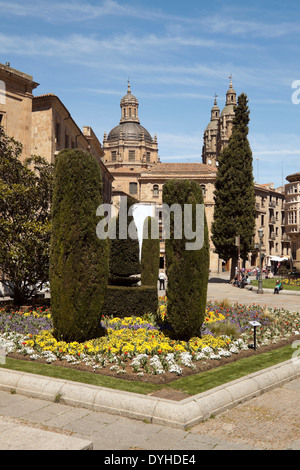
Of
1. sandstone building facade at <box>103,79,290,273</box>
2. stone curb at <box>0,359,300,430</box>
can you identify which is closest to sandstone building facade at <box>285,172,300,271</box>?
sandstone building facade at <box>103,79,290,273</box>

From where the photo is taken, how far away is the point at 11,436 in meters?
5.57

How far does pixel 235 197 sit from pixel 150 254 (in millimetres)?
20344

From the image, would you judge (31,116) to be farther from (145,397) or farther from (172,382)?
(145,397)

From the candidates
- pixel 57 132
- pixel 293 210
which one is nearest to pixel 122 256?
pixel 57 132

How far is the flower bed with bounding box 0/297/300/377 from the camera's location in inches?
378

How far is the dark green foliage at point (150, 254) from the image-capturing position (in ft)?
75.6

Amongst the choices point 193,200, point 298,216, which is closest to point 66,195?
point 193,200

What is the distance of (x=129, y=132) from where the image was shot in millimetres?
107812

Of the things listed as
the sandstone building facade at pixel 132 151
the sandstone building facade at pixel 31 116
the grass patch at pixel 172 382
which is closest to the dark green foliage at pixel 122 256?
the grass patch at pixel 172 382

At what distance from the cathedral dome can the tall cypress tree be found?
66021mm

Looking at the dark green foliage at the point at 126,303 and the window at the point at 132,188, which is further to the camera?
the window at the point at 132,188

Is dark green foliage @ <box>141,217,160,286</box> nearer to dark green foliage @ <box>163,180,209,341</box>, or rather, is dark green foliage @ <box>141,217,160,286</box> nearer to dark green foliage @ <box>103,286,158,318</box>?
dark green foliage @ <box>103,286,158,318</box>

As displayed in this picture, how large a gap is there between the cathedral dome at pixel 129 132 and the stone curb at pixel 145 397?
10099cm

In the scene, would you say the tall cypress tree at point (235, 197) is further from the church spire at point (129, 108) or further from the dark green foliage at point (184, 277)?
the church spire at point (129, 108)
